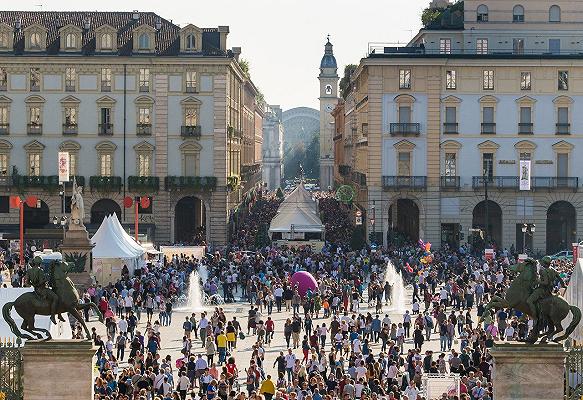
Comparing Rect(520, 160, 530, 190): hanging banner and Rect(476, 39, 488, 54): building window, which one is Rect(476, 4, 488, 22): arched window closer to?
Rect(476, 39, 488, 54): building window

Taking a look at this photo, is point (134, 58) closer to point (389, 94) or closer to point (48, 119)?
point (48, 119)

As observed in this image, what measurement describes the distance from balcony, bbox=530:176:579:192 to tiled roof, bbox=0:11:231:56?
20.1m

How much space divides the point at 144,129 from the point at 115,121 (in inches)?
71.2

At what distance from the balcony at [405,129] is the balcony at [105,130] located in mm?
16979

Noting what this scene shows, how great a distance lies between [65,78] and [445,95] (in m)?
22.8

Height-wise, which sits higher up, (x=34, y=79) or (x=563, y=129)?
(x=34, y=79)

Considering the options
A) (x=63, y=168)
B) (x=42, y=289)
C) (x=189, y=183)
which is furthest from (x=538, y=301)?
(x=189, y=183)

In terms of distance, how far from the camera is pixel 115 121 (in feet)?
273

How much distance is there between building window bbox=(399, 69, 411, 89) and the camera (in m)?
79.9

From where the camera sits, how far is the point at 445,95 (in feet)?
262

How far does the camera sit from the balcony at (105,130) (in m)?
83.1

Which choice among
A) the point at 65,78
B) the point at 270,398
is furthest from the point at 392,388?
the point at 65,78

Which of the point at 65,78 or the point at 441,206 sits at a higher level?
the point at 65,78

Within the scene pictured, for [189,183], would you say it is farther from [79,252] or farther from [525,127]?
[79,252]
